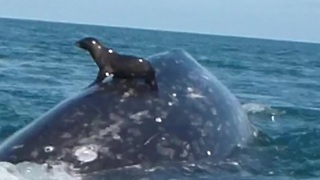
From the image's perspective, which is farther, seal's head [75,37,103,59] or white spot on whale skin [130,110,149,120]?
seal's head [75,37,103,59]

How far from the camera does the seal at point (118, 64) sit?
354 inches

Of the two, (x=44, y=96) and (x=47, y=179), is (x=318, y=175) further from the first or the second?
(x=44, y=96)

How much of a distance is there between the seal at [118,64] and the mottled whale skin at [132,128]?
8 centimetres

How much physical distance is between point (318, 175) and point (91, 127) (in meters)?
3.11

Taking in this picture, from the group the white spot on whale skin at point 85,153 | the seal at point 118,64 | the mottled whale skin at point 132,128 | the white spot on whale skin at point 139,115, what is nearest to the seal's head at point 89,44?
the seal at point 118,64

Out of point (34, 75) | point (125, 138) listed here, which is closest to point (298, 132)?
point (125, 138)

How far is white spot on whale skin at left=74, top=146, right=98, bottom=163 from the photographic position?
809 cm

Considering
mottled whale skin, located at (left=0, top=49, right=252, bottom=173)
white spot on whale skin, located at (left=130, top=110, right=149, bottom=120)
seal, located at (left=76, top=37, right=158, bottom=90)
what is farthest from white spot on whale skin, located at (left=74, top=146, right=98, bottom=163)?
seal, located at (left=76, top=37, right=158, bottom=90)

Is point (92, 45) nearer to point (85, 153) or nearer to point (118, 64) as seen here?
point (118, 64)

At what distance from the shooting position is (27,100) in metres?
16.6

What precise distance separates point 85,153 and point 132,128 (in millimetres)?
613

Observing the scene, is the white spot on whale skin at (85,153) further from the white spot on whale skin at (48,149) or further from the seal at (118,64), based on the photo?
the seal at (118,64)

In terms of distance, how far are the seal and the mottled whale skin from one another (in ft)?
0.27

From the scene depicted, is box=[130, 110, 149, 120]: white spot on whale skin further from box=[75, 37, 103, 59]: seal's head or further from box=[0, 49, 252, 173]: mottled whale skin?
box=[75, 37, 103, 59]: seal's head
